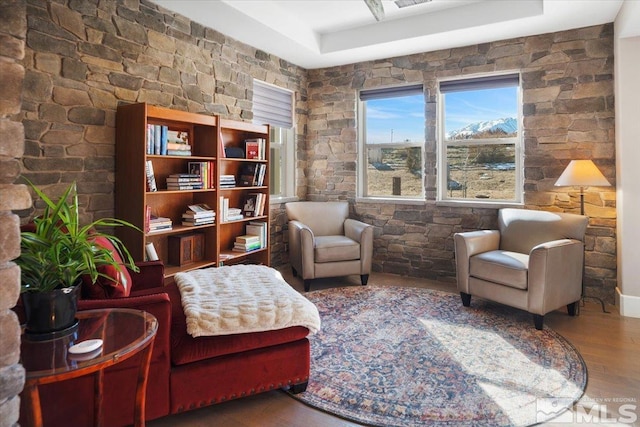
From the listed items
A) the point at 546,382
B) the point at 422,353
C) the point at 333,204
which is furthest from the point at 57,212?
the point at 333,204

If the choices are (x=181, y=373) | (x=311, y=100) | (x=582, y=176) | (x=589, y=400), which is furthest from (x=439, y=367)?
(x=311, y=100)

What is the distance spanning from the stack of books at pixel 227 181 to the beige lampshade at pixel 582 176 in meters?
3.02

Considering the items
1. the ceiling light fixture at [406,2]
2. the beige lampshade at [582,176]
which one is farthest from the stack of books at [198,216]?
the beige lampshade at [582,176]

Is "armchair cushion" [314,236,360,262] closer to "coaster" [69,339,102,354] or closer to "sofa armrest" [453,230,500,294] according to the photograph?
"sofa armrest" [453,230,500,294]

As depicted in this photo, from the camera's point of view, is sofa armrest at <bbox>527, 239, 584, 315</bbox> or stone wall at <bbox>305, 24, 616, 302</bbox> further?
stone wall at <bbox>305, 24, 616, 302</bbox>

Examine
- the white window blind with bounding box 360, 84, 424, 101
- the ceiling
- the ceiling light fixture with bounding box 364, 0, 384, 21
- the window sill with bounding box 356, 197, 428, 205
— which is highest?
the ceiling

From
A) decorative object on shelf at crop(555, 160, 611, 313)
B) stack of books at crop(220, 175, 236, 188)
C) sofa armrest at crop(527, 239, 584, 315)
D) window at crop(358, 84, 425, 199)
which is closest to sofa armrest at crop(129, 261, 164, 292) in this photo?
stack of books at crop(220, 175, 236, 188)

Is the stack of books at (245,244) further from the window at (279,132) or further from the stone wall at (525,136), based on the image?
the stone wall at (525,136)

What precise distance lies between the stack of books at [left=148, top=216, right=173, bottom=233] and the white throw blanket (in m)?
0.72

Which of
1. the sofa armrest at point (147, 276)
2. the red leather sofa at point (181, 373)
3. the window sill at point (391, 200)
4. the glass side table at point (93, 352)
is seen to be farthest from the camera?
the window sill at point (391, 200)

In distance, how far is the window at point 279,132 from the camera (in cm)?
468

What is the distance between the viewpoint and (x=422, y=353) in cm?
270

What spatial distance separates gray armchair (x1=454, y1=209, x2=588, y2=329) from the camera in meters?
3.07

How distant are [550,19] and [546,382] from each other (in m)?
3.12
